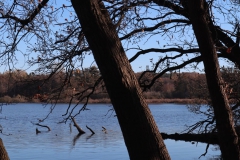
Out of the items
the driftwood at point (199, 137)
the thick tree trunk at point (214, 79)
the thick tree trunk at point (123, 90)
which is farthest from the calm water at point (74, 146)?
the thick tree trunk at point (123, 90)

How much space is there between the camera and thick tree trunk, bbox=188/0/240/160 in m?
5.11

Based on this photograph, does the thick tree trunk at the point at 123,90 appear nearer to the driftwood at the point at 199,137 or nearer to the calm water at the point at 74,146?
the driftwood at the point at 199,137

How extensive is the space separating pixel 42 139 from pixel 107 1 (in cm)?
1954

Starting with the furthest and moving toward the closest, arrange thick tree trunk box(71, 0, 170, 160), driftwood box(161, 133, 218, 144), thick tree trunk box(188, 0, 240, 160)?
driftwood box(161, 133, 218, 144) < thick tree trunk box(188, 0, 240, 160) < thick tree trunk box(71, 0, 170, 160)

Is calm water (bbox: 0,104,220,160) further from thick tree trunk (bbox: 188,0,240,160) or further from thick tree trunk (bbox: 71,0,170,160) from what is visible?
thick tree trunk (bbox: 71,0,170,160)

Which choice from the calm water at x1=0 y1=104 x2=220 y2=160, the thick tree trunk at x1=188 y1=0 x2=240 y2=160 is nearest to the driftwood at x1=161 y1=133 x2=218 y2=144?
the calm water at x1=0 y1=104 x2=220 y2=160

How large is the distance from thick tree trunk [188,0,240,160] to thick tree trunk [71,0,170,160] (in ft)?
5.86

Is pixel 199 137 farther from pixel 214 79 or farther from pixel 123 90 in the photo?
pixel 123 90

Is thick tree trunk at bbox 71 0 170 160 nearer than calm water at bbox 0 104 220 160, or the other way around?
thick tree trunk at bbox 71 0 170 160

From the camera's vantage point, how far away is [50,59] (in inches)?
270

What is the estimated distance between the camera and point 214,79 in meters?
5.18

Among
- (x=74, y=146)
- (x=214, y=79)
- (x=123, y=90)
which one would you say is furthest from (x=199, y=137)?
(x=74, y=146)

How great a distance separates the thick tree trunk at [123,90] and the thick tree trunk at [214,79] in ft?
5.86

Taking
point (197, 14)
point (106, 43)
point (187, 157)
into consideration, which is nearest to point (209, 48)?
point (197, 14)
